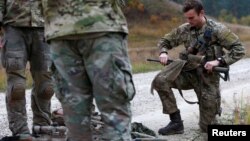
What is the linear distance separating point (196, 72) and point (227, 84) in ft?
19.7

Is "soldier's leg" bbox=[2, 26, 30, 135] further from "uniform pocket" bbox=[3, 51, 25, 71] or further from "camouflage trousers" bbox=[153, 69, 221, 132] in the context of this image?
"camouflage trousers" bbox=[153, 69, 221, 132]

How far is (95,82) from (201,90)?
2.90 meters

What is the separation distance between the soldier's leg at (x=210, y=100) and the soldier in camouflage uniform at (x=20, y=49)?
1666 mm

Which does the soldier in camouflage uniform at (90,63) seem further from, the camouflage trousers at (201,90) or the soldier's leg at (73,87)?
the camouflage trousers at (201,90)

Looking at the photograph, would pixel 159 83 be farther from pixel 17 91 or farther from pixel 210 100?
pixel 17 91

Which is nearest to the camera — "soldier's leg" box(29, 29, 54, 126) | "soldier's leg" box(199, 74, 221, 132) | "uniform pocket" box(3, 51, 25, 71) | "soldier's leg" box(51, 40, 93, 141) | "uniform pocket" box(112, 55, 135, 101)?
"uniform pocket" box(112, 55, 135, 101)

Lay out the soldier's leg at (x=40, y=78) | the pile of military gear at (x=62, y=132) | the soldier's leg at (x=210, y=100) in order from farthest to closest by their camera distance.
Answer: the soldier's leg at (x=210, y=100), the soldier's leg at (x=40, y=78), the pile of military gear at (x=62, y=132)

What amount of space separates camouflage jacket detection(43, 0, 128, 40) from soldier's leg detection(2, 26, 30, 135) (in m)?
1.68

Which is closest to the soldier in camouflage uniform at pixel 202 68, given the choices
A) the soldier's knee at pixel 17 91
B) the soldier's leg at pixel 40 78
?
the soldier's leg at pixel 40 78

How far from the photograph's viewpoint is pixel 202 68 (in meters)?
6.60

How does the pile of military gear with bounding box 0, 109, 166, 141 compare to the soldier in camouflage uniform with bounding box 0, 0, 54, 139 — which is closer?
the pile of military gear with bounding box 0, 109, 166, 141

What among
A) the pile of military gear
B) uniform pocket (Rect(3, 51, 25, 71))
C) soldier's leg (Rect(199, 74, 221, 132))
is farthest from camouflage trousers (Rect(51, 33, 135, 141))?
soldier's leg (Rect(199, 74, 221, 132))

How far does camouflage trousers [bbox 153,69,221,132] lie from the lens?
6605 mm

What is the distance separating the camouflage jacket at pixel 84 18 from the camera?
3.96m
